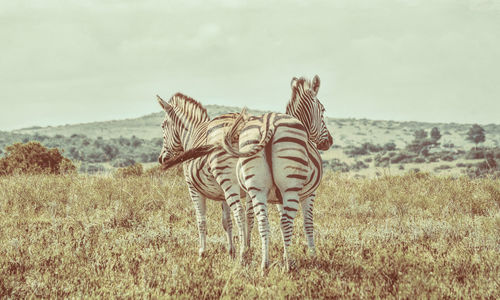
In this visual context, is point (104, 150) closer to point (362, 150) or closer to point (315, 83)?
point (362, 150)

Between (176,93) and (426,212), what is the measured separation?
22.3ft

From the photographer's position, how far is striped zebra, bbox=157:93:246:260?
6172 mm

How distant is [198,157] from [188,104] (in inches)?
54.1

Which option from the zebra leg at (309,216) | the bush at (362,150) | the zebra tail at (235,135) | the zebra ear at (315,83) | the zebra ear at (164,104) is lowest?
the bush at (362,150)

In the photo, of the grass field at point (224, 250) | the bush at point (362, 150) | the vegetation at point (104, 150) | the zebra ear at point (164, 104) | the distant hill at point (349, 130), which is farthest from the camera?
the distant hill at point (349, 130)

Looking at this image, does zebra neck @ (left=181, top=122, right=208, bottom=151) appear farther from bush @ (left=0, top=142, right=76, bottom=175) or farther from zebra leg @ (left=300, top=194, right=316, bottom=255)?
bush @ (left=0, top=142, right=76, bottom=175)

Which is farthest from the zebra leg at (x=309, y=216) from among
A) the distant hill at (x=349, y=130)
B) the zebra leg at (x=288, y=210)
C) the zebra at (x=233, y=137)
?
the distant hill at (x=349, y=130)

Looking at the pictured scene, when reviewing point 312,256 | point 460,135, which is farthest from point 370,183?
point 460,135

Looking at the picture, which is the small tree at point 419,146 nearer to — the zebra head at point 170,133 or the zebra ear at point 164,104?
the zebra head at point 170,133

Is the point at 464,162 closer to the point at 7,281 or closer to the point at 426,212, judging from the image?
the point at 426,212

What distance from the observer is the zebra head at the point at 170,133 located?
300 inches

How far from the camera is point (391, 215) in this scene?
1110 cm

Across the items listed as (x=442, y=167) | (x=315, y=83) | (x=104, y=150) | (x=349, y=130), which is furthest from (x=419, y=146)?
(x=315, y=83)

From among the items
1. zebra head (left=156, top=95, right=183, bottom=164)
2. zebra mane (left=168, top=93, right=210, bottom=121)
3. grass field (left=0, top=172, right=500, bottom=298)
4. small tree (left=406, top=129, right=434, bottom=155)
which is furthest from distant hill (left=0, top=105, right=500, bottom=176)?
zebra mane (left=168, top=93, right=210, bottom=121)
